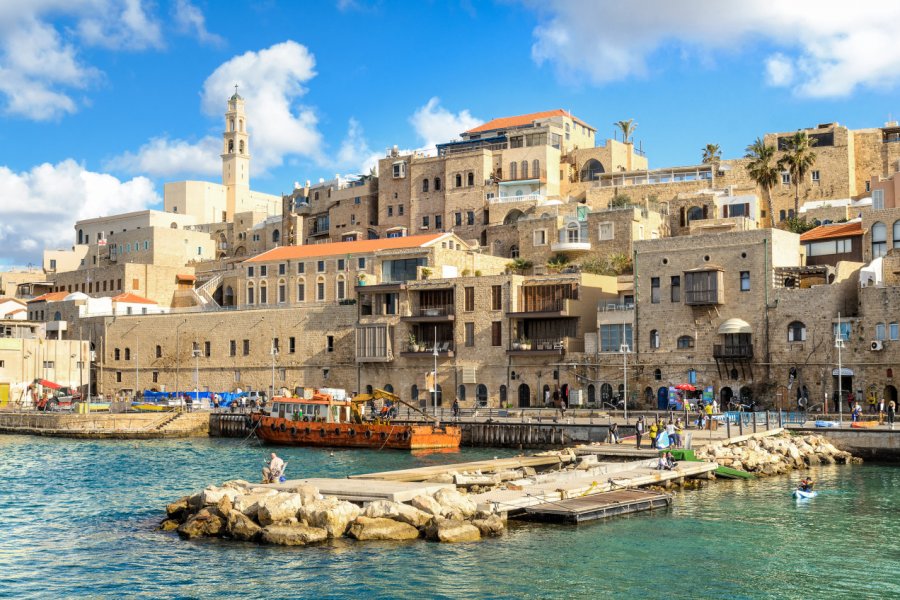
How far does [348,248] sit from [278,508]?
161ft

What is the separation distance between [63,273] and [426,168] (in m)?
36.8

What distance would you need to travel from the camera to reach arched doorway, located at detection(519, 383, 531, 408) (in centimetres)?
6278

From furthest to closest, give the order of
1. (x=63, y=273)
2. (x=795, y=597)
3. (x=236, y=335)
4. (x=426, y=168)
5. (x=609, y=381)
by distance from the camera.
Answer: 1. (x=63, y=273)
2. (x=426, y=168)
3. (x=236, y=335)
4. (x=609, y=381)
5. (x=795, y=597)

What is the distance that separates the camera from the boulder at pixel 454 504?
2822 centimetres

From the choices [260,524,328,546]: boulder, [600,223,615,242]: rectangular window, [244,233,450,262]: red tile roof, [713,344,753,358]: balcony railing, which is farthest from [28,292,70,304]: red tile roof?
[260,524,328,546]: boulder

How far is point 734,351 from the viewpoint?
5469 centimetres

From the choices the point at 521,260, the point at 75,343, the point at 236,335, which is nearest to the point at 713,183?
the point at 521,260

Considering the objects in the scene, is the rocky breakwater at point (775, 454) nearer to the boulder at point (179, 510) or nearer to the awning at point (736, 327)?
the awning at point (736, 327)

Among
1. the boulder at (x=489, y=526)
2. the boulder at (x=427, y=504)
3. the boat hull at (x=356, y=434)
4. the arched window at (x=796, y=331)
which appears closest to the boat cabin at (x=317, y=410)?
the boat hull at (x=356, y=434)

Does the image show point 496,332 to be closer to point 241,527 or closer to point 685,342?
point 685,342

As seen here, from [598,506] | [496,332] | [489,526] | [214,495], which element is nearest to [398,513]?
[489,526]

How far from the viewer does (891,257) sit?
5522 centimetres

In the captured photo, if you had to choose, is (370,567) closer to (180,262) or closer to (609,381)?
(609,381)

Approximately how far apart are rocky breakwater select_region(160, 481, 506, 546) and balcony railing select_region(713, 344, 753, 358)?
1142 inches
